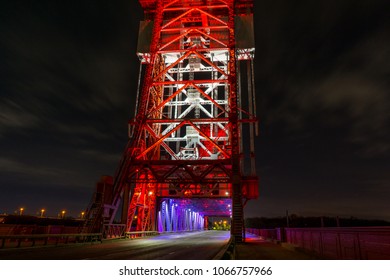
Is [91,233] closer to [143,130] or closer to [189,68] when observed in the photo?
[143,130]

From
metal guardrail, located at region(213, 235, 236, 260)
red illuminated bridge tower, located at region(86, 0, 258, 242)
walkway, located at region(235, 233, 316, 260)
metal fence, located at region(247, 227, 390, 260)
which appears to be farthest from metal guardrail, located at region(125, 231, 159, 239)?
metal guardrail, located at region(213, 235, 236, 260)

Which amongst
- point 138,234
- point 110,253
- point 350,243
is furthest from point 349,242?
point 138,234

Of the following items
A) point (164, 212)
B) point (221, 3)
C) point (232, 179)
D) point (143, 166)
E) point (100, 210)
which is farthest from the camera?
point (164, 212)

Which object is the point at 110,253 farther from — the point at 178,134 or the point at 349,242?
the point at 178,134

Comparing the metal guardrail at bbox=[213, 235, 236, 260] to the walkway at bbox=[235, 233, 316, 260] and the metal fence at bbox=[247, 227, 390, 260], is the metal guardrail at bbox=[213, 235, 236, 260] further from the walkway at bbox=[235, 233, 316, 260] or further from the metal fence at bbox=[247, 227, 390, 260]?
the metal fence at bbox=[247, 227, 390, 260]

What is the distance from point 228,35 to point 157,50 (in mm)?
8120

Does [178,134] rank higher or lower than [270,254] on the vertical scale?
higher

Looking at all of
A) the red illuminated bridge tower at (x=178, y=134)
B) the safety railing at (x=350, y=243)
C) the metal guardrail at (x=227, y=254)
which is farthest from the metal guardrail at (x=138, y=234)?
the metal guardrail at (x=227, y=254)

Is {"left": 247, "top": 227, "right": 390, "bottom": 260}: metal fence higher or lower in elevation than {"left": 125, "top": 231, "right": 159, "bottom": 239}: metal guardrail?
higher

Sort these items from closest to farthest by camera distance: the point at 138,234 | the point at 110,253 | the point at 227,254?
the point at 227,254, the point at 110,253, the point at 138,234

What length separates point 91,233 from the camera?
17.6 meters

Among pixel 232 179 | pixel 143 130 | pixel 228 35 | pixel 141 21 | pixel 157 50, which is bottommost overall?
pixel 232 179

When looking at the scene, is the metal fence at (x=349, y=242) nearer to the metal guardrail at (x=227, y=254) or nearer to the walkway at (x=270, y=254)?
the walkway at (x=270, y=254)
